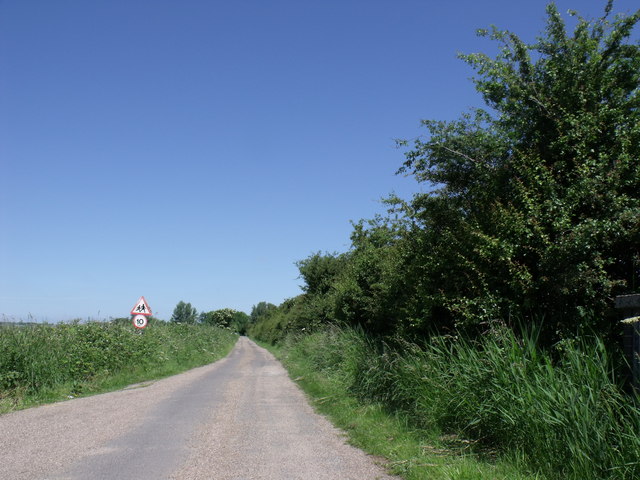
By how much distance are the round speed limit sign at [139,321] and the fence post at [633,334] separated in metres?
19.5

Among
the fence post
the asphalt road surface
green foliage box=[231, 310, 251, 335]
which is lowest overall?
the asphalt road surface

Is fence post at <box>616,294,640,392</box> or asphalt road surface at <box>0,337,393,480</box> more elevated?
fence post at <box>616,294,640,392</box>

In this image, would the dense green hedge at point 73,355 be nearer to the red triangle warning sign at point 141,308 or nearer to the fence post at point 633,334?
the red triangle warning sign at point 141,308

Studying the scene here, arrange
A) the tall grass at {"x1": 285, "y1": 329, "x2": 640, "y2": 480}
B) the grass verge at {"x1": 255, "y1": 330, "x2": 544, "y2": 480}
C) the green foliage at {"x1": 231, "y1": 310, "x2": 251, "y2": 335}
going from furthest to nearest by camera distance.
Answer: the green foliage at {"x1": 231, "y1": 310, "x2": 251, "y2": 335} → the grass verge at {"x1": 255, "y1": 330, "x2": 544, "y2": 480} → the tall grass at {"x1": 285, "y1": 329, "x2": 640, "y2": 480}

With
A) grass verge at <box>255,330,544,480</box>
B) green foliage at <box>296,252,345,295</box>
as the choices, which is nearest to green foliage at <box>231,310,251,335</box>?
green foliage at <box>296,252,345,295</box>

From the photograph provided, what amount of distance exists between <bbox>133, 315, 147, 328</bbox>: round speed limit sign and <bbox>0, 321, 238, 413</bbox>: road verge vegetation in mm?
317

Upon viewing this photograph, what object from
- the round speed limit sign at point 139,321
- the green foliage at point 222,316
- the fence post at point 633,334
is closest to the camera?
the fence post at point 633,334

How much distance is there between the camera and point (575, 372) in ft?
17.4

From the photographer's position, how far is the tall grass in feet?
15.0

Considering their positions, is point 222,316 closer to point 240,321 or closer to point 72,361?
point 240,321

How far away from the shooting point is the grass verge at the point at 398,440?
5.23 m

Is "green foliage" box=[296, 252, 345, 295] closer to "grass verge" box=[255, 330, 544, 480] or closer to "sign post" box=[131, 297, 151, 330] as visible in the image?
"sign post" box=[131, 297, 151, 330]

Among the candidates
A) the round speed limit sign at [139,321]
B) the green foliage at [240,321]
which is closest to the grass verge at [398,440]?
the round speed limit sign at [139,321]

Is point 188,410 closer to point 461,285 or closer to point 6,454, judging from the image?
point 6,454
